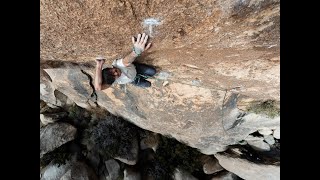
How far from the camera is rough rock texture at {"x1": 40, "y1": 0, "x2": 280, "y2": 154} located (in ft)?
8.90

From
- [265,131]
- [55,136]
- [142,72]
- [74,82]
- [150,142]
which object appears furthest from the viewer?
[150,142]

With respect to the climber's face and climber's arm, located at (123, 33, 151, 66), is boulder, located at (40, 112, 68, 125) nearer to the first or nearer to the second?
Result: the climber's face

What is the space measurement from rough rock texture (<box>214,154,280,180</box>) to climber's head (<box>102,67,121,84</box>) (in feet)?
16.7

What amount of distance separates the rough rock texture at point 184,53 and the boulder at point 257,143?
1.58 ft

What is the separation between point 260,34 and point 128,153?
6.65 metres

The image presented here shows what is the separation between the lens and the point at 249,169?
7465 millimetres

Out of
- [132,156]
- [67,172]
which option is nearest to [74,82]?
[132,156]

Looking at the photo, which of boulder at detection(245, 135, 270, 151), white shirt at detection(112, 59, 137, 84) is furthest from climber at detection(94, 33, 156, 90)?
boulder at detection(245, 135, 270, 151)

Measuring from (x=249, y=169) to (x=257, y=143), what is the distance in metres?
0.88

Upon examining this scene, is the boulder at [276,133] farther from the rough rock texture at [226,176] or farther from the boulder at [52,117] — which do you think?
the boulder at [52,117]

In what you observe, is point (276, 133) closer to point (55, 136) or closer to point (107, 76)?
point (107, 76)

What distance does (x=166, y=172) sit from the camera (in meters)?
8.86

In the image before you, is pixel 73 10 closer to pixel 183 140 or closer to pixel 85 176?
pixel 183 140

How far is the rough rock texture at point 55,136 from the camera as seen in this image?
8469mm
